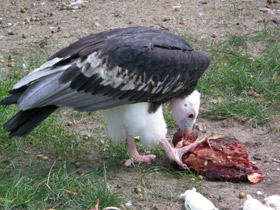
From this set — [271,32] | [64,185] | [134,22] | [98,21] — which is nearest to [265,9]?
[271,32]

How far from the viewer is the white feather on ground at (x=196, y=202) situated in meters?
3.25

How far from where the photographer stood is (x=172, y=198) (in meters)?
3.55

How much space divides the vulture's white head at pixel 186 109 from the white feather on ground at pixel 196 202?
3.34 feet

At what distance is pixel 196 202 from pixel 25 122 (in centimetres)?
157

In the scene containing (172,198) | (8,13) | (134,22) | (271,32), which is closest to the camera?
(172,198)

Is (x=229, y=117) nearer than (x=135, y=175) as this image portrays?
No

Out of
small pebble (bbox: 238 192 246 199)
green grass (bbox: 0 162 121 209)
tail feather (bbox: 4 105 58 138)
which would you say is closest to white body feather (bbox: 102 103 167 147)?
green grass (bbox: 0 162 121 209)

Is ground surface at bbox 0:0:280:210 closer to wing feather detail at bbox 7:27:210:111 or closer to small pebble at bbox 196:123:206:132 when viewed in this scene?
small pebble at bbox 196:123:206:132

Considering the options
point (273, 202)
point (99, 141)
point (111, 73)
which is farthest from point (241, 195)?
point (99, 141)

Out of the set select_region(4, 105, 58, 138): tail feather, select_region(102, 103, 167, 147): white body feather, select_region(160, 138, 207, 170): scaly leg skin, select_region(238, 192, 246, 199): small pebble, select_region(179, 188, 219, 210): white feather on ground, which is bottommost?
select_region(238, 192, 246, 199): small pebble

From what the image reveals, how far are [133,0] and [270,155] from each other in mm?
4358

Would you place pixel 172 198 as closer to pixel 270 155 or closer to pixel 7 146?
pixel 270 155

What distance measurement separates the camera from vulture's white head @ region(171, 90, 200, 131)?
4.25 meters

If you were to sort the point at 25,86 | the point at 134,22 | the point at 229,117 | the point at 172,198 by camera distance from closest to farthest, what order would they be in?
the point at 172,198 < the point at 25,86 < the point at 229,117 < the point at 134,22
